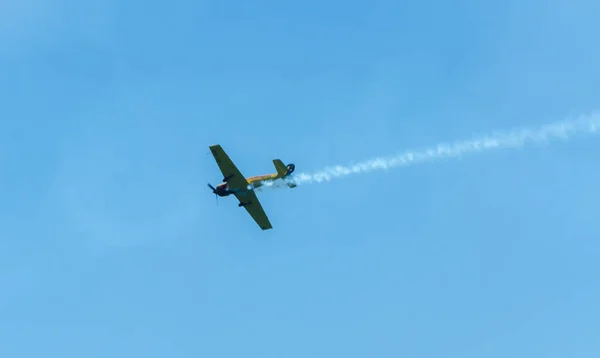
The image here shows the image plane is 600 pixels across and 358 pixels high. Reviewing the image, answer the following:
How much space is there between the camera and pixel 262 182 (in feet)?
260

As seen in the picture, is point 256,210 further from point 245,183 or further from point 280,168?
point 280,168

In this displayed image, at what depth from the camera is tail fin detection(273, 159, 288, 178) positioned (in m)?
77.7

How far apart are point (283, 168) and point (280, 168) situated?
21cm

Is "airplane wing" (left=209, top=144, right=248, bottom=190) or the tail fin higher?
the tail fin

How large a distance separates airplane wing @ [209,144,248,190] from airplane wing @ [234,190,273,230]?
1887 millimetres

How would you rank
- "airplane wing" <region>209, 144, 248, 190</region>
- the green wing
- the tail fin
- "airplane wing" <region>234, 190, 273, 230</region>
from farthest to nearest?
"airplane wing" <region>234, 190, 273, 230</region> < the tail fin < the green wing < "airplane wing" <region>209, 144, 248, 190</region>

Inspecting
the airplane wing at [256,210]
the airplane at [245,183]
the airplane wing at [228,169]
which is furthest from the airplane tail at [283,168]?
the airplane wing at [256,210]

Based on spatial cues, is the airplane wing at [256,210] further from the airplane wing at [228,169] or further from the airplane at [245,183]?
the airplane wing at [228,169]

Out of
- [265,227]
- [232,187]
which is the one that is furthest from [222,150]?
[265,227]

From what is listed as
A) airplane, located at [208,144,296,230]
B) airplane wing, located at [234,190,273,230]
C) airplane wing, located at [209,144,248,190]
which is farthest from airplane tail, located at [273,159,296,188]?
airplane wing, located at [234,190,273,230]

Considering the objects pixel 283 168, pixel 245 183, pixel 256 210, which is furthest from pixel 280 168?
pixel 256 210

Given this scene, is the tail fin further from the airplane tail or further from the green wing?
the green wing

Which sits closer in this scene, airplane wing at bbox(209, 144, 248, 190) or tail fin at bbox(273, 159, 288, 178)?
airplane wing at bbox(209, 144, 248, 190)

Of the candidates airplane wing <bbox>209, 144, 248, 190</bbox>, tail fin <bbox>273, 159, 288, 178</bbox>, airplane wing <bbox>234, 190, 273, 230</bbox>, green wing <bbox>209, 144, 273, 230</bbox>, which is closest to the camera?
airplane wing <bbox>209, 144, 248, 190</bbox>
